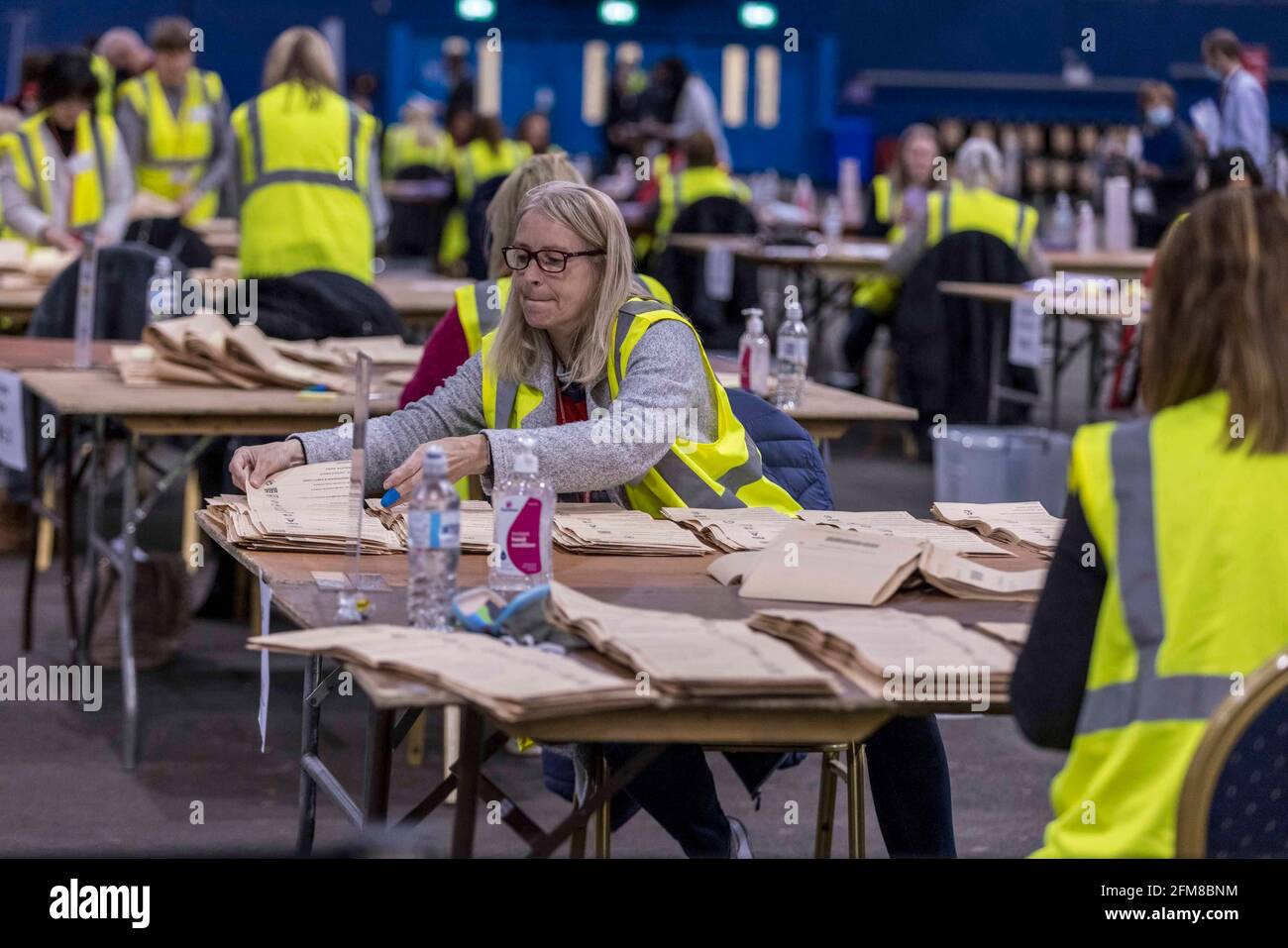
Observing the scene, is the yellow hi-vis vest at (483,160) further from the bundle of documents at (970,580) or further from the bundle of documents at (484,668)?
the bundle of documents at (484,668)

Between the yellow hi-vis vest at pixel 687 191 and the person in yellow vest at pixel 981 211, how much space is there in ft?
8.07

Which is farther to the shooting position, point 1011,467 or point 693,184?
point 693,184

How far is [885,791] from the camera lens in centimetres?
308

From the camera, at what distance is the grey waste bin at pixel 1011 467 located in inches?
278

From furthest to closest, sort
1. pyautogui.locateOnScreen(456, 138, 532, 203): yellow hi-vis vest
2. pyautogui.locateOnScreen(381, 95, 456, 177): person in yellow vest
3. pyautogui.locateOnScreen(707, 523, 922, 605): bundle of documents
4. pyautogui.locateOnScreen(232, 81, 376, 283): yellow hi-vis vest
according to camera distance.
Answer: pyautogui.locateOnScreen(381, 95, 456, 177): person in yellow vest, pyautogui.locateOnScreen(456, 138, 532, 203): yellow hi-vis vest, pyautogui.locateOnScreen(232, 81, 376, 283): yellow hi-vis vest, pyautogui.locateOnScreen(707, 523, 922, 605): bundle of documents

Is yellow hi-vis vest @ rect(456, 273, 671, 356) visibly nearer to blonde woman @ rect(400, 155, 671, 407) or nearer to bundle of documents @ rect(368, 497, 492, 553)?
blonde woman @ rect(400, 155, 671, 407)

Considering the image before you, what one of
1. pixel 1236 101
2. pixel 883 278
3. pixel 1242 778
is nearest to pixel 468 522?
pixel 1242 778

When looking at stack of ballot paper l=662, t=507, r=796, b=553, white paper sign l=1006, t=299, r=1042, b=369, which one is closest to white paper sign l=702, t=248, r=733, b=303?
white paper sign l=1006, t=299, r=1042, b=369

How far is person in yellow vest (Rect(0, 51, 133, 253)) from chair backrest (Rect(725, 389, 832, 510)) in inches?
170

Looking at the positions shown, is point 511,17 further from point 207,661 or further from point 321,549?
point 321,549

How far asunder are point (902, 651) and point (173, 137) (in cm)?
770

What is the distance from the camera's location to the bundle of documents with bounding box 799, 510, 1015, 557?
9.77 feet

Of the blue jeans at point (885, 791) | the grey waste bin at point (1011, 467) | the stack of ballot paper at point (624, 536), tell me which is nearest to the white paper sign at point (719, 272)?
the grey waste bin at point (1011, 467)

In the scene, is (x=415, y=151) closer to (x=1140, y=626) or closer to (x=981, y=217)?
(x=981, y=217)
